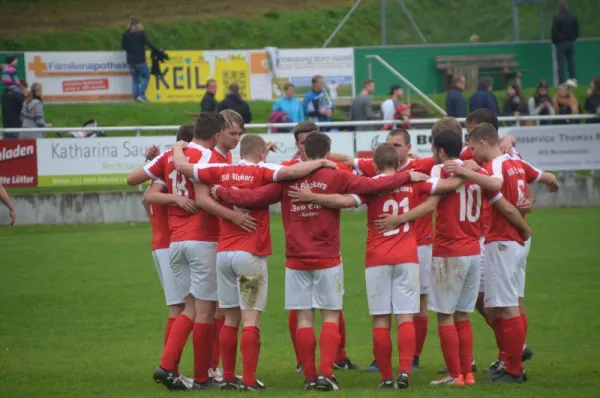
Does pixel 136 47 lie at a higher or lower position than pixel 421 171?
higher

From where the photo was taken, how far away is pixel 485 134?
1129 centimetres

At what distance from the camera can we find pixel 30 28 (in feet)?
141

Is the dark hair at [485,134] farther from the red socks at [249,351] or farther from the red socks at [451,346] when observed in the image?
the red socks at [249,351]

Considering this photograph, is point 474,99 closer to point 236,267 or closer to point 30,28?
point 236,267

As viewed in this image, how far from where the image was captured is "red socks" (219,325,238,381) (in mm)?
10812

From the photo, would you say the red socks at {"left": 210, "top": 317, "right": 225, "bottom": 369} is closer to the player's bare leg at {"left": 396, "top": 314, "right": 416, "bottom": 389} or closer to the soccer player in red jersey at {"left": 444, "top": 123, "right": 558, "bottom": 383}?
the player's bare leg at {"left": 396, "top": 314, "right": 416, "bottom": 389}

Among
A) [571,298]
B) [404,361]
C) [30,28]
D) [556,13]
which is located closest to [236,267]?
[404,361]

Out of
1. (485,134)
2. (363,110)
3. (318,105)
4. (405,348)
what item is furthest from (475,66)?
(405,348)

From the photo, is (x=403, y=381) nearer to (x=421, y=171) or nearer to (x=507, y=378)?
(x=507, y=378)

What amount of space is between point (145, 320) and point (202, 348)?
4.76m

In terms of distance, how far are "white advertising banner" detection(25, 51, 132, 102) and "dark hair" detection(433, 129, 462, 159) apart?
76.1ft

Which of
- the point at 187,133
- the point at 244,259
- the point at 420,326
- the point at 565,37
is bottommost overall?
the point at 420,326

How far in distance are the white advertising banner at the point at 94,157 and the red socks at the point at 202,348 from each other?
14.3 meters

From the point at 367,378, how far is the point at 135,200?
14.6 meters
